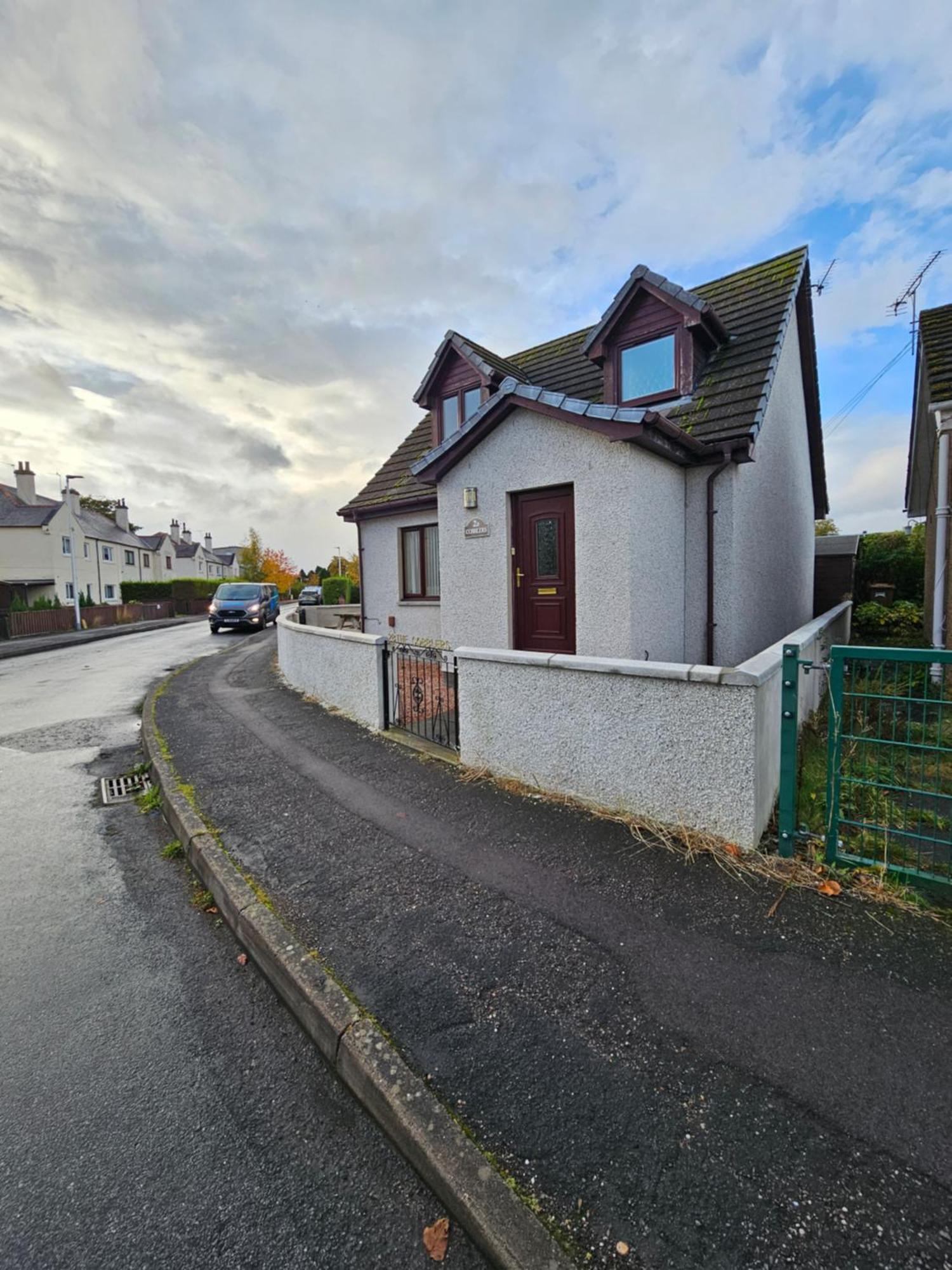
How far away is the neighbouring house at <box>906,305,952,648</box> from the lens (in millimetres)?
8297

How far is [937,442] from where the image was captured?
30.1 ft

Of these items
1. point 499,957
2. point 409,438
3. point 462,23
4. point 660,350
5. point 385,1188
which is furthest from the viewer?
point 409,438

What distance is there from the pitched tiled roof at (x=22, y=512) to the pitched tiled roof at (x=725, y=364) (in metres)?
39.0

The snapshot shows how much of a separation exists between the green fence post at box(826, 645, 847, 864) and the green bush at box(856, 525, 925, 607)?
50.9ft

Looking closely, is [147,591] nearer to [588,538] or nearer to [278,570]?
[278,570]

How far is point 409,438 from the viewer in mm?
13664

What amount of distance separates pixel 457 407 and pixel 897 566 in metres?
16.0

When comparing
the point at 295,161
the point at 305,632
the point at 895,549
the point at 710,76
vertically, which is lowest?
the point at 305,632

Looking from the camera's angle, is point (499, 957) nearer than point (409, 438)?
Yes

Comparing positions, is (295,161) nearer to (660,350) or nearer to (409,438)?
(409,438)

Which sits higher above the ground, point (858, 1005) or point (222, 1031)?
point (858, 1005)

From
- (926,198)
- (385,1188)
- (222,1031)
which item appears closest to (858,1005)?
(385,1188)

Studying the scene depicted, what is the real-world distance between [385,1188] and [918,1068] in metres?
1.97

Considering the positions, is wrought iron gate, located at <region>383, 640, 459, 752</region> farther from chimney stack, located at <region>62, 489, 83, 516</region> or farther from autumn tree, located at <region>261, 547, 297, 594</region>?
autumn tree, located at <region>261, 547, 297, 594</region>
